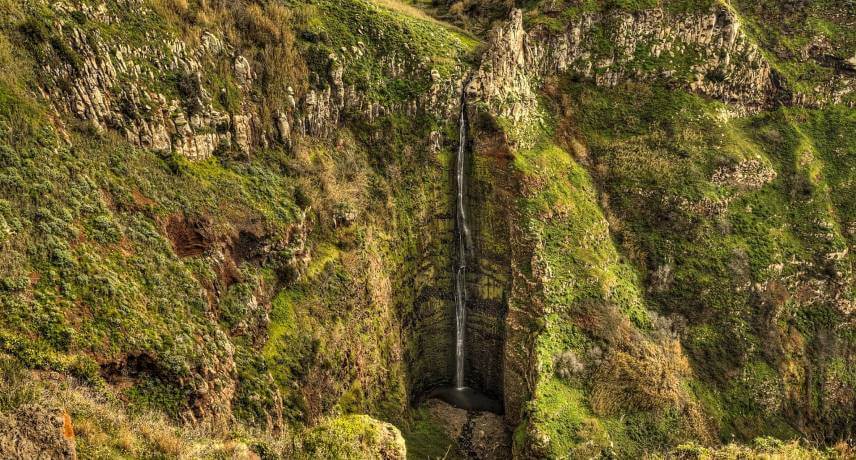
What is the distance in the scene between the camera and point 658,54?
2063 inches

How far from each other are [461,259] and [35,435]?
36304mm

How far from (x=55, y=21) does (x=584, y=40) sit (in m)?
45.4

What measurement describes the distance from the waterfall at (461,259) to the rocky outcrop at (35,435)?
35.2 meters

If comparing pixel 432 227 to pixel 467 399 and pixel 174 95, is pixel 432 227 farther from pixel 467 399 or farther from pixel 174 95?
pixel 174 95

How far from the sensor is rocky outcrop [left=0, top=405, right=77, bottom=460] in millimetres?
10281

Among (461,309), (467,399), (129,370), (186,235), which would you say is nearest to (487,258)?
(461,309)

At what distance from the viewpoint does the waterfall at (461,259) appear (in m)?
44.8

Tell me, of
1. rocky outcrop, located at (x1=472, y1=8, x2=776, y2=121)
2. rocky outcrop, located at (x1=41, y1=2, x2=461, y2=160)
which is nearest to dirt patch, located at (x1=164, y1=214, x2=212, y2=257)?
rocky outcrop, located at (x1=41, y1=2, x2=461, y2=160)

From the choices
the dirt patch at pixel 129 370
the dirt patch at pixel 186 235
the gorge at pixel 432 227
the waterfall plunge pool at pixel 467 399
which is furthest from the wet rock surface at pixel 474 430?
the dirt patch at pixel 129 370

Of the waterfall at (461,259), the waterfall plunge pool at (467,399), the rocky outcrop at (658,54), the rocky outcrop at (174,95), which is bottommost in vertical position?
the waterfall plunge pool at (467,399)

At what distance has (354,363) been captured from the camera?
115 feet

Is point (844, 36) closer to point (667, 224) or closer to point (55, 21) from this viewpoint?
point (667, 224)

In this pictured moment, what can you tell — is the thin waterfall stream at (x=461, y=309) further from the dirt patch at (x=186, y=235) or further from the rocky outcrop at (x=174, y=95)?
the dirt patch at (x=186, y=235)

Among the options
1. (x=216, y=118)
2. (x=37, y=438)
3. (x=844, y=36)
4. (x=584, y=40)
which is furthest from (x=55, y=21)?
(x=844, y=36)
